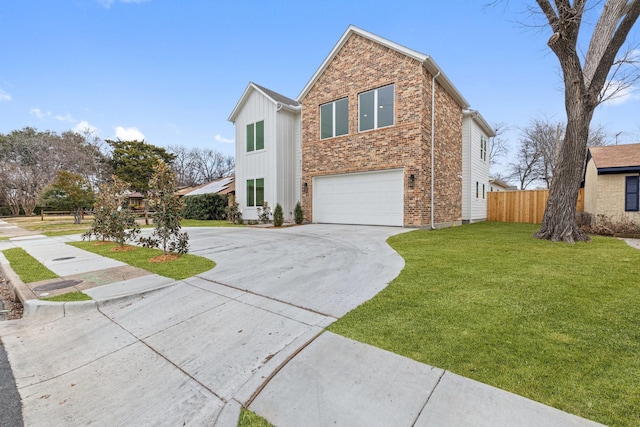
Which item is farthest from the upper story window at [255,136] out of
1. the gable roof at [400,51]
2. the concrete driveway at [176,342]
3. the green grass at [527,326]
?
the green grass at [527,326]

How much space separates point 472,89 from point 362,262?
1644 cm

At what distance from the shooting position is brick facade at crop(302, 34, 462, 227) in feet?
35.4

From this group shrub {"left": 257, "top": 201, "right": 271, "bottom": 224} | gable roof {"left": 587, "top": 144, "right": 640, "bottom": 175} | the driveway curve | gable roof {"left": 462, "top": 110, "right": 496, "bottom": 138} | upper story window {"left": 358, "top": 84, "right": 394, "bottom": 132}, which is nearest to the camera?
the driveway curve

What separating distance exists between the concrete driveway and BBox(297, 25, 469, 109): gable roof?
9.00m

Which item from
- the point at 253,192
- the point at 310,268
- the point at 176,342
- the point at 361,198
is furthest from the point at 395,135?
the point at 176,342

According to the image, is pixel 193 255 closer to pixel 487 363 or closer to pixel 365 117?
pixel 487 363

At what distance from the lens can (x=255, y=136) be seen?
1557cm

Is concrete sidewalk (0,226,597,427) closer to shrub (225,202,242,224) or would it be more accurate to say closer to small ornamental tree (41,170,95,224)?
shrub (225,202,242,224)

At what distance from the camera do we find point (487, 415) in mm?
1726

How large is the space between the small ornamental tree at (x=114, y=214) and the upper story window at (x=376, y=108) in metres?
9.16

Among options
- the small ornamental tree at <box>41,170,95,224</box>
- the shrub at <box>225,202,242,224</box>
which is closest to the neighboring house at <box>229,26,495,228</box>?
the shrub at <box>225,202,242,224</box>

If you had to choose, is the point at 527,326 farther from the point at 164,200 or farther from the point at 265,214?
the point at 265,214

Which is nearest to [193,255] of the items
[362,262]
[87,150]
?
[362,262]

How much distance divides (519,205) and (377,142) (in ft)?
34.9
